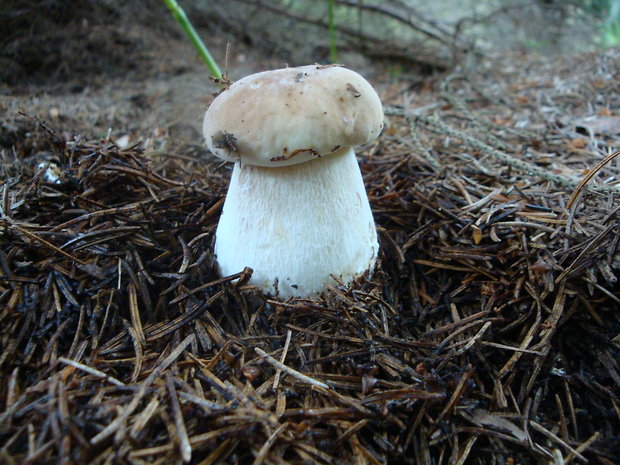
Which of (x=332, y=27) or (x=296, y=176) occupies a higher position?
(x=332, y=27)

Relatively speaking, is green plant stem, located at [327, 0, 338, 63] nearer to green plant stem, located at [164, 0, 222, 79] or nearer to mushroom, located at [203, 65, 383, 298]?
green plant stem, located at [164, 0, 222, 79]

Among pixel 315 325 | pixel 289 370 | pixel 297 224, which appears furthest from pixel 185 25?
pixel 289 370

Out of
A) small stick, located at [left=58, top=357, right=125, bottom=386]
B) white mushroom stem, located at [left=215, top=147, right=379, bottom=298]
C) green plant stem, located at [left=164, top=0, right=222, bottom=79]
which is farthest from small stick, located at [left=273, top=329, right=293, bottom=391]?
green plant stem, located at [left=164, top=0, right=222, bottom=79]

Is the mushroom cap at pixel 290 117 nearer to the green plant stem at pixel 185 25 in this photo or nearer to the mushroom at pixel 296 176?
the mushroom at pixel 296 176

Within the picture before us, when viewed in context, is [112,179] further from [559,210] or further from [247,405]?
[559,210]

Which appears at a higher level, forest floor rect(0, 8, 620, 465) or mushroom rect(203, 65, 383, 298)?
mushroom rect(203, 65, 383, 298)

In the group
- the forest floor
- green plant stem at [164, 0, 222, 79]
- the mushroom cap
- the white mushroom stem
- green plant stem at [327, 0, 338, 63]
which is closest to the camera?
the forest floor

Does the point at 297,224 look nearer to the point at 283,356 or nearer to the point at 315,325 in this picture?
the point at 315,325
